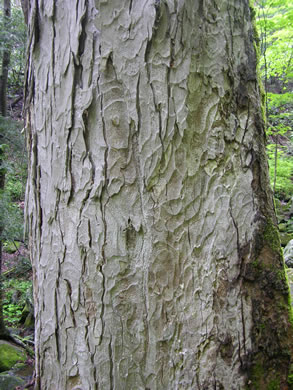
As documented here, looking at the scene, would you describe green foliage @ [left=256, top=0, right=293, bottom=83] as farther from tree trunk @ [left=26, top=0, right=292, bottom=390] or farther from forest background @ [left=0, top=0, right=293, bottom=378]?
tree trunk @ [left=26, top=0, right=292, bottom=390]

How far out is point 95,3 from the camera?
38.3 inches

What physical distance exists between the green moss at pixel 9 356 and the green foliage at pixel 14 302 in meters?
1.46

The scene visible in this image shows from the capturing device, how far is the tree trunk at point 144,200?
100 centimetres

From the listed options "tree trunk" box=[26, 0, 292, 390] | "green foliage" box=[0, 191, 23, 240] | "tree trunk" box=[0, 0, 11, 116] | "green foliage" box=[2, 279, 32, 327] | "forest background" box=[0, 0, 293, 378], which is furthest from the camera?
"green foliage" box=[2, 279, 32, 327]

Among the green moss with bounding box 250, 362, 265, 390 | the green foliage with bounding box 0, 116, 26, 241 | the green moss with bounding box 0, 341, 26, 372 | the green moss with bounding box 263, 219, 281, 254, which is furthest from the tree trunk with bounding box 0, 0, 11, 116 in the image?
the green moss with bounding box 250, 362, 265, 390

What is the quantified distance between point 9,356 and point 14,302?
2.46 m

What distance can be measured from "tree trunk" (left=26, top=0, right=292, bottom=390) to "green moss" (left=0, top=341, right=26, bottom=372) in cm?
467

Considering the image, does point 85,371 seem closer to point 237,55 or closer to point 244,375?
point 244,375

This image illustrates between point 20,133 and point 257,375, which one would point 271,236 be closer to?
point 257,375

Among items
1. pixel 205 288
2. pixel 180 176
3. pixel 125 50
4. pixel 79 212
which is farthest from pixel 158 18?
pixel 205 288

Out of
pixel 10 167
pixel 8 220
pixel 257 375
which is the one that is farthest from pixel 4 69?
pixel 257 375

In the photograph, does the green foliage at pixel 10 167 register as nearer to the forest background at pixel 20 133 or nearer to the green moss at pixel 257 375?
the forest background at pixel 20 133

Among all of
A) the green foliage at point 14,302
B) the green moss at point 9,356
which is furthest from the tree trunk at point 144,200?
the green foliage at point 14,302

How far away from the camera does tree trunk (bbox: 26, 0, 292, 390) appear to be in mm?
1005
